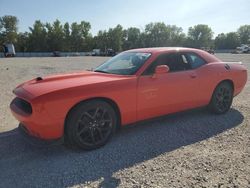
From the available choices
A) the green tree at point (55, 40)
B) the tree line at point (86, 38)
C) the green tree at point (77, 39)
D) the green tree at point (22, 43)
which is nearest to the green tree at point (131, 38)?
the tree line at point (86, 38)

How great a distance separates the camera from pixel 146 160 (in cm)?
340

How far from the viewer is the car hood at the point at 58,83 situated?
3.41 metres

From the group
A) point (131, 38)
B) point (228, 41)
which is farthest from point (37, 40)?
point (228, 41)

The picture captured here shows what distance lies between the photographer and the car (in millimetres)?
3346

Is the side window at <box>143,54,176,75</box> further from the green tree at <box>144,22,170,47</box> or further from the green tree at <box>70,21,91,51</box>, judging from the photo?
the green tree at <box>144,22,170,47</box>

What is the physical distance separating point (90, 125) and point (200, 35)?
11563 cm

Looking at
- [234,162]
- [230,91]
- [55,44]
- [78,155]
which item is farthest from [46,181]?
[55,44]

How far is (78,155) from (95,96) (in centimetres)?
87

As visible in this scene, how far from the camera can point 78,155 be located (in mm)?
3547

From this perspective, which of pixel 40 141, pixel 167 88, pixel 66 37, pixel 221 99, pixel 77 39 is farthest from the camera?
pixel 77 39

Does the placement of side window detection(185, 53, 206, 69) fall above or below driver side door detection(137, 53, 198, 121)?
above

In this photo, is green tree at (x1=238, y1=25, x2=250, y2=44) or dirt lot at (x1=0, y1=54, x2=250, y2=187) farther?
green tree at (x1=238, y1=25, x2=250, y2=44)

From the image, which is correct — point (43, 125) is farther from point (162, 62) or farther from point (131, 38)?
point (131, 38)

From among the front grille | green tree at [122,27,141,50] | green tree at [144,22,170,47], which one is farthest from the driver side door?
green tree at [144,22,170,47]
